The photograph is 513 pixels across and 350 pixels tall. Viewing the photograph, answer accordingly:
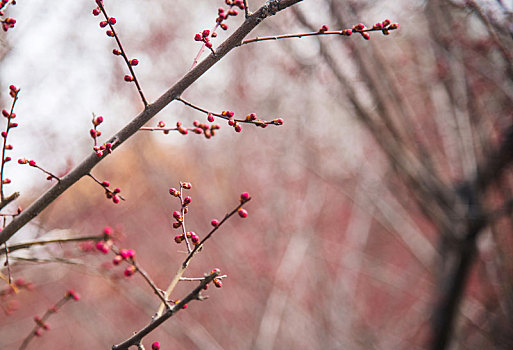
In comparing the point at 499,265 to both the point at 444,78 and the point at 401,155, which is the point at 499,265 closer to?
the point at 401,155

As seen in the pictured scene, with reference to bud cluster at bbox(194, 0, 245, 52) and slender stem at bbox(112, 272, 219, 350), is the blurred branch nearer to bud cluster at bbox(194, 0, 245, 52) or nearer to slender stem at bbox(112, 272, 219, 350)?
bud cluster at bbox(194, 0, 245, 52)

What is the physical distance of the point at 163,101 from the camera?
1.27 m

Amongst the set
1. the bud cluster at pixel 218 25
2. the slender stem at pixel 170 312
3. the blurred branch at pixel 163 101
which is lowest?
the slender stem at pixel 170 312

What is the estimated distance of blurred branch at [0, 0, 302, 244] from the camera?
4.05 feet

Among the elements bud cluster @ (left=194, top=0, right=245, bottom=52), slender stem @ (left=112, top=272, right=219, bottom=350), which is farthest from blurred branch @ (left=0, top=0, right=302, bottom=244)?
slender stem @ (left=112, top=272, right=219, bottom=350)

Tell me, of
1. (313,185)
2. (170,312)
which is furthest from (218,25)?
(313,185)

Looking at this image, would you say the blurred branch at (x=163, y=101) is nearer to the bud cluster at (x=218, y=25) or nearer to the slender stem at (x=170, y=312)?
the bud cluster at (x=218, y=25)

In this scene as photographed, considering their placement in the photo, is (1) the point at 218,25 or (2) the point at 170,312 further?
(1) the point at 218,25

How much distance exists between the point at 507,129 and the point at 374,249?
5.01 metres

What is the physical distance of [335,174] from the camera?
4.74m

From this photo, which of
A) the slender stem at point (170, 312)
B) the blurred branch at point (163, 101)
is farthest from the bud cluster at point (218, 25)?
the slender stem at point (170, 312)

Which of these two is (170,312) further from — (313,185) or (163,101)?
(313,185)

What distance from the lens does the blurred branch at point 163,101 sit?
4.05ft

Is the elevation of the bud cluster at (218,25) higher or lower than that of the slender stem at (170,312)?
higher
